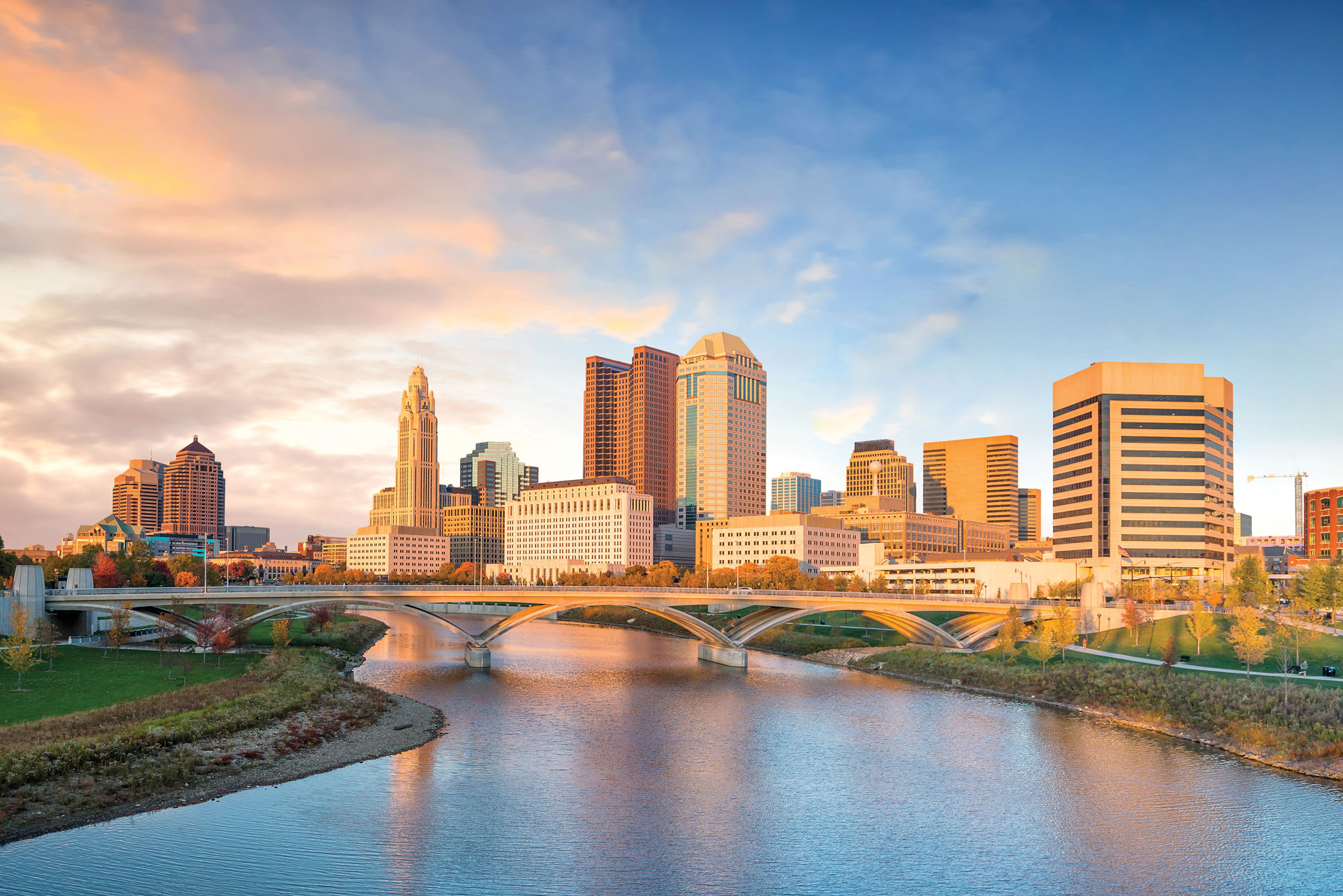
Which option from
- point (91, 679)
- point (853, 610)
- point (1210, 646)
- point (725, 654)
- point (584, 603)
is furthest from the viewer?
point (853, 610)

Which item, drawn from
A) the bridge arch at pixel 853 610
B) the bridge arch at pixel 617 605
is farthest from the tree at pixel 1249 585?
the bridge arch at pixel 617 605

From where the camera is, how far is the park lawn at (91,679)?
52.9 metres

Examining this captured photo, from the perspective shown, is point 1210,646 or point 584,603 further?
point 584,603

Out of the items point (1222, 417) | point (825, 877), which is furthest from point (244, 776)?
point (1222, 417)

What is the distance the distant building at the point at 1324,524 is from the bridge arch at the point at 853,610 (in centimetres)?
10346

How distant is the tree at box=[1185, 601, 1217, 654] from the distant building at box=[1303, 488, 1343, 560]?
4000 inches

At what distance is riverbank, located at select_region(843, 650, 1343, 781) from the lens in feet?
158

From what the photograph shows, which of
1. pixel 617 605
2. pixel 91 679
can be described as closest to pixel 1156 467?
Answer: pixel 617 605

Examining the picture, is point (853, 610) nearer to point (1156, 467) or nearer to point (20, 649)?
point (20, 649)

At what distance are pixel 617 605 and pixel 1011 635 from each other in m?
38.1

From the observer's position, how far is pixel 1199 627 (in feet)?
264

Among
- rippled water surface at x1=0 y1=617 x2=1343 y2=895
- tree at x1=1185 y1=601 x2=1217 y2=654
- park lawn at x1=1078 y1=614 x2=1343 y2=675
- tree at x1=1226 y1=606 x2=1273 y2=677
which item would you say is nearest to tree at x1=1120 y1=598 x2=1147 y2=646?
park lawn at x1=1078 y1=614 x2=1343 y2=675

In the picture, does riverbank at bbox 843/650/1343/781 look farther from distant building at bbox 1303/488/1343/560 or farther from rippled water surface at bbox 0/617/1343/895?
distant building at bbox 1303/488/1343/560

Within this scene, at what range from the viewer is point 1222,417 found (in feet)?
539
